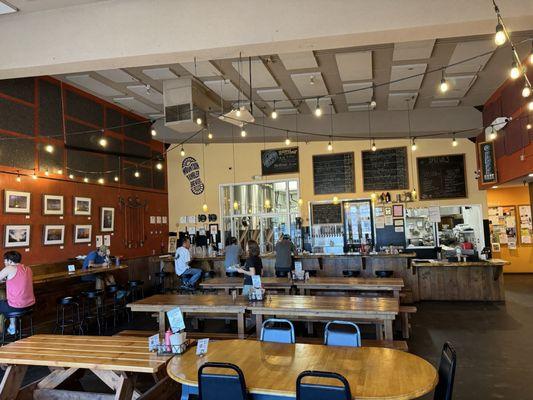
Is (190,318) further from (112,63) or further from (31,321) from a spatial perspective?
(112,63)

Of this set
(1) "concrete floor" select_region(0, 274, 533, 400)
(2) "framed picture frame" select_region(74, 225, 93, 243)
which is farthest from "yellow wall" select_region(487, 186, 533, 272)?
(2) "framed picture frame" select_region(74, 225, 93, 243)

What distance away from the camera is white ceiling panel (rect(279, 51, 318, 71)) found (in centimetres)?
615

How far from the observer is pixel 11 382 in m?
3.44

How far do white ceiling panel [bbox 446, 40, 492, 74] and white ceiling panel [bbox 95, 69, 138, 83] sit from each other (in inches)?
215

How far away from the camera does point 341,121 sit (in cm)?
969

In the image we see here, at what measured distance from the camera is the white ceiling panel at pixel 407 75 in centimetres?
668

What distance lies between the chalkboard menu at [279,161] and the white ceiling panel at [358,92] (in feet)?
8.47

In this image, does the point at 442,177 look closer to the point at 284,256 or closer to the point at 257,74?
the point at 284,256

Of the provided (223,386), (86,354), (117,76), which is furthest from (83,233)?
(223,386)

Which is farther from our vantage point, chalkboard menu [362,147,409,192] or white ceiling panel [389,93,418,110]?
chalkboard menu [362,147,409,192]

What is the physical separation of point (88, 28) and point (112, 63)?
1.55ft

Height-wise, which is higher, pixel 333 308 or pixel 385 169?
pixel 385 169

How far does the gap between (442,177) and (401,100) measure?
2498mm

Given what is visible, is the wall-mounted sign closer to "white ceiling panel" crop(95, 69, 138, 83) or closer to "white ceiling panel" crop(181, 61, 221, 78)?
"white ceiling panel" crop(95, 69, 138, 83)
